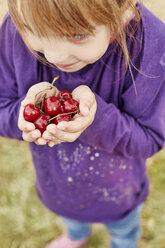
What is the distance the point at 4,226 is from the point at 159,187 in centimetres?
111

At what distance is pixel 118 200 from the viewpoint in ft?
4.60

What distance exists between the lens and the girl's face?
33.1 inches

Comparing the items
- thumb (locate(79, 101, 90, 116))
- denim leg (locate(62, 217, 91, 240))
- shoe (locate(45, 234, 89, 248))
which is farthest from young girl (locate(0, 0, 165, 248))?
shoe (locate(45, 234, 89, 248))

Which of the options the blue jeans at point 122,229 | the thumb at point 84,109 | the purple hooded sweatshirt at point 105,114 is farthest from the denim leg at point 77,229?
the thumb at point 84,109

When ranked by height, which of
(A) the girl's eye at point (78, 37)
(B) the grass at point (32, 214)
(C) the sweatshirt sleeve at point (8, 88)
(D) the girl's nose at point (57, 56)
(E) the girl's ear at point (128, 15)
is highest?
(E) the girl's ear at point (128, 15)

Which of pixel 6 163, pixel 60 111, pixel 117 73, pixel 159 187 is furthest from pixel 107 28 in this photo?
pixel 6 163

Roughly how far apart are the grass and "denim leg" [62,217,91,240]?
0.56ft

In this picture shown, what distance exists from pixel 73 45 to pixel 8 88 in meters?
0.42

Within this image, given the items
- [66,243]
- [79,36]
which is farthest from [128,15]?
[66,243]

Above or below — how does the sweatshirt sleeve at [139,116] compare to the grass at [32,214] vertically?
above

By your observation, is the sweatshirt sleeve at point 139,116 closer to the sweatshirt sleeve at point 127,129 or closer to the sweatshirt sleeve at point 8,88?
the sweatshirt sleeve at point 127,129

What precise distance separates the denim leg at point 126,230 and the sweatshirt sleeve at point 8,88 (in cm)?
71

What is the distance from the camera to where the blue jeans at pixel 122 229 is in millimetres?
1551

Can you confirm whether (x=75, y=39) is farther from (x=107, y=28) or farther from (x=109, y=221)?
(x=109, y=221)
